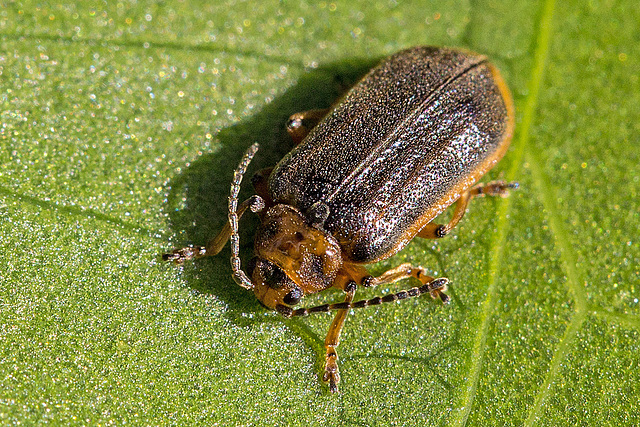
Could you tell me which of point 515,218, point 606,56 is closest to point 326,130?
point 515,218

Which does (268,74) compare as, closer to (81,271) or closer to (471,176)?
(471,176)

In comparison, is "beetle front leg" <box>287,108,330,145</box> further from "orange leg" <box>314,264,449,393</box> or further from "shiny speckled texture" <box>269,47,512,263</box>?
"orange leg" <box>314,264,449,393</box>

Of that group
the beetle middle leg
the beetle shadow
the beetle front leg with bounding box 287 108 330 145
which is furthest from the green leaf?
the beetle front leg with bounding box 287 108 330 145

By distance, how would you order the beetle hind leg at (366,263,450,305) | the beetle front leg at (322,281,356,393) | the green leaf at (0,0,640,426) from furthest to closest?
the beetle hind leg at (366,263,450,305), the beetle front leg at (322,281,356,393), the green leaf at (0,0,640,426)

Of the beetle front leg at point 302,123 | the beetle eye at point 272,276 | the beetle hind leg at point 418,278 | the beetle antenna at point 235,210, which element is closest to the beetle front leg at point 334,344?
the beetle hind leg at point 418,278

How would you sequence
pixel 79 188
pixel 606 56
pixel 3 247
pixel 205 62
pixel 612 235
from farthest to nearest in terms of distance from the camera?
pixel 606 56 → pixel 205 62 → pixel 612 235 → pixel 79 188 → pixel 3 247

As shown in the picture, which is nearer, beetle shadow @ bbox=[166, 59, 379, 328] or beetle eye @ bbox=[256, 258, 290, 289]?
beetle eye @ bbox=[256, 258, 290, 289]

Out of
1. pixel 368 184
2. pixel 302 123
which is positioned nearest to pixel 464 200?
pixel 368 184

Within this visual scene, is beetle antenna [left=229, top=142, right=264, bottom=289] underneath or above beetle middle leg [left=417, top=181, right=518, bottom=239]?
underneath
